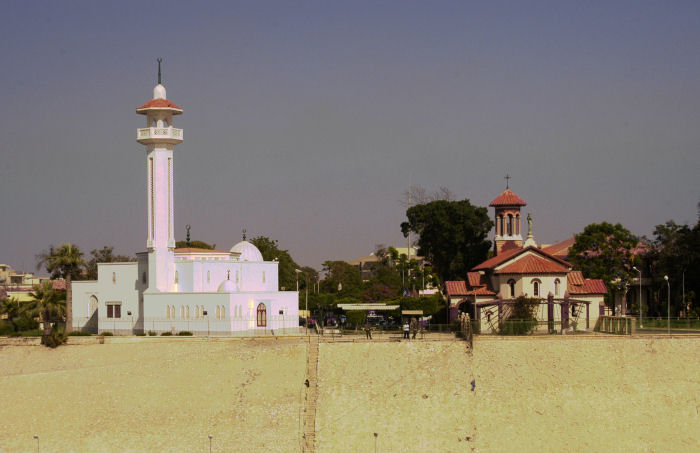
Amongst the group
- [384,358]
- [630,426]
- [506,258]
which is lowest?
[630,426]

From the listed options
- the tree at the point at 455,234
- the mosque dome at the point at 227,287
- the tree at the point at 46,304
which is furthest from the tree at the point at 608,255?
the tree at the point at 46,304

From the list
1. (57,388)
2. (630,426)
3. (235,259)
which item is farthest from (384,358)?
(235,259)

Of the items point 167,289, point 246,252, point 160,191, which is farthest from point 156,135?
point 246,252

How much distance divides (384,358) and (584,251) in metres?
26.7

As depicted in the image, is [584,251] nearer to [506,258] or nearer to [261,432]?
[506,258]

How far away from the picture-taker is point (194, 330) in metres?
56.6

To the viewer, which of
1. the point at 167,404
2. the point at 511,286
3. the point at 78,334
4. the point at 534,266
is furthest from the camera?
the point at 511,286

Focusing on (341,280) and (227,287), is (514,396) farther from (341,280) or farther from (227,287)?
(341,280)

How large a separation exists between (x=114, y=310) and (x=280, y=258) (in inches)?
1502

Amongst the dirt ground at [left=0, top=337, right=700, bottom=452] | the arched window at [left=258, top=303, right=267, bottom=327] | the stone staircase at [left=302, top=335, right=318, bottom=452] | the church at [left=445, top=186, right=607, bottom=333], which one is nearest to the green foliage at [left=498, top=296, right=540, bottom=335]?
the church at [left=445, top=186, right=607, bottom=333]

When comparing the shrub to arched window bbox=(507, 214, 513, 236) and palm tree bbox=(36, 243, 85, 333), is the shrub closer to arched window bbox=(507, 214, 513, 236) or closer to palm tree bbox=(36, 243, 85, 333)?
palm tree bbox=(36, 243, 85, 333)

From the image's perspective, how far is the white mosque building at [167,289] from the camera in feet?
187

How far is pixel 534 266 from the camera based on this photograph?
5669cm

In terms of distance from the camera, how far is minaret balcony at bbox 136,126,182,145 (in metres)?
58.9
